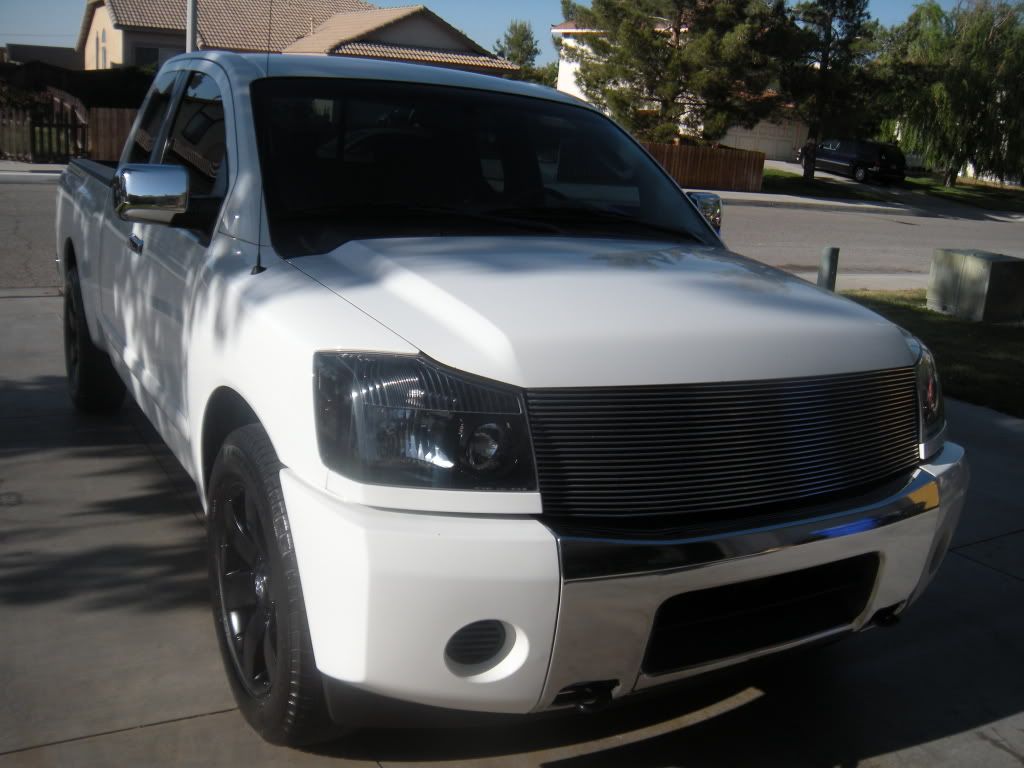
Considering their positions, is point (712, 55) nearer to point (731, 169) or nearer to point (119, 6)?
point (731, 169)

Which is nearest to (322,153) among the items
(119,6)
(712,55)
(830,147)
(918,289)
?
(918,289)

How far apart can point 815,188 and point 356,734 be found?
125ft

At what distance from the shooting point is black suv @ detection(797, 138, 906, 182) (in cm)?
4384

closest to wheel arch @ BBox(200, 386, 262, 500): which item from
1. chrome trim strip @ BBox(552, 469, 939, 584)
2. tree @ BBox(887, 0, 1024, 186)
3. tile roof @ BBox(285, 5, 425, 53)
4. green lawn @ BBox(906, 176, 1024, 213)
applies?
chrome trim strip @ BBox(552, 469, 939, 584)

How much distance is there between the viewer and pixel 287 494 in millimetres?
2551

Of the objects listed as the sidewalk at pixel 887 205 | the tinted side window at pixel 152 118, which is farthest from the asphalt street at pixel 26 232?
the sidewalk at pixel 887 205

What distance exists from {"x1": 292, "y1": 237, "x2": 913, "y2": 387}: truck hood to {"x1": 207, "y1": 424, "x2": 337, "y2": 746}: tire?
20.6 inches

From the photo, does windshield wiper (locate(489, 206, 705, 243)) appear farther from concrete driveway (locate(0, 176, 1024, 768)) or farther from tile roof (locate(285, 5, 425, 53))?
tile roof (locate(285, 5, 425, 53))

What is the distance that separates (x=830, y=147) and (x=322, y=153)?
45248 millimetres

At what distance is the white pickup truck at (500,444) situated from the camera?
7.82 ft

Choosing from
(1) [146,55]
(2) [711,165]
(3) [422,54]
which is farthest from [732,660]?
(1) [146,55]

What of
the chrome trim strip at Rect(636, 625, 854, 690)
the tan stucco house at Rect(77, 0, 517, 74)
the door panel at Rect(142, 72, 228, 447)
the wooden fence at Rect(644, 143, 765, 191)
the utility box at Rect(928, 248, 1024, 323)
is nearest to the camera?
the chrome trim strip at Rect(636, 625, 854, 690)

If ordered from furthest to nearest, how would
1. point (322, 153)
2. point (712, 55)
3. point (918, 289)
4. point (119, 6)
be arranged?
point (119, 6) < point (712, 55) < point (918, 289) < point (322, 153)

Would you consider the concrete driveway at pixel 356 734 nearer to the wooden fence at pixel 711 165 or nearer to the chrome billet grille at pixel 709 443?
the chrome billet grille at pixel 709 443
